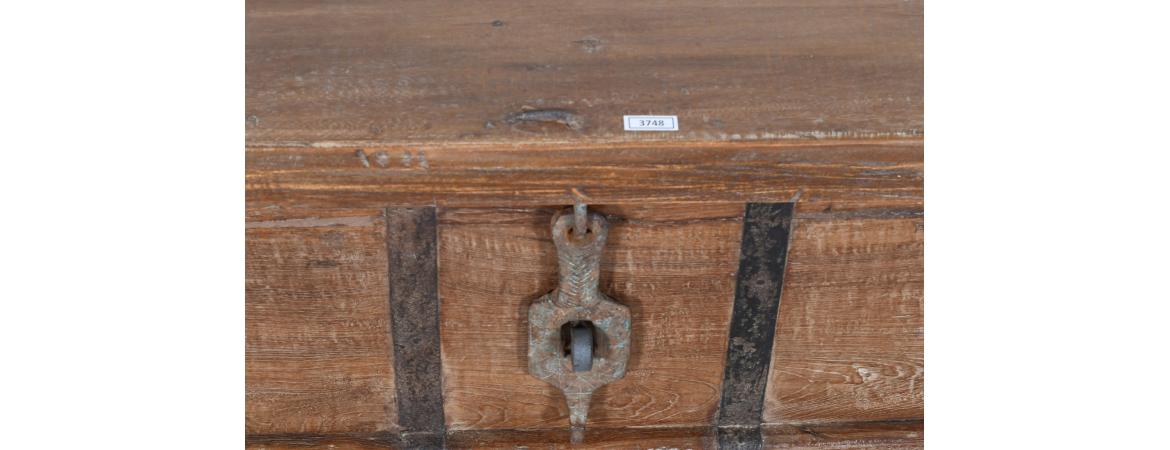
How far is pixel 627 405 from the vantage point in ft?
4.09

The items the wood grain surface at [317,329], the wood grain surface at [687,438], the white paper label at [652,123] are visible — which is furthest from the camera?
the wood grain surface at [687,438]

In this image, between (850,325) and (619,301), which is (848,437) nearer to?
(850,325)

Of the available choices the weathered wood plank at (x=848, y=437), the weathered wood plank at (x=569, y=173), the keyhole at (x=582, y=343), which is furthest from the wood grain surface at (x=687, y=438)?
the weathered wood plank at (x=569, y=173)

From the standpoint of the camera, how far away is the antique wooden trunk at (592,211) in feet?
3.08

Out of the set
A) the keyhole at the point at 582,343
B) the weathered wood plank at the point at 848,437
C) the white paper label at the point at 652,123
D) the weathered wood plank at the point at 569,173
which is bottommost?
the weathered wood plank at the point at 848,437

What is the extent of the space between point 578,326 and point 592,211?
0.56 ft

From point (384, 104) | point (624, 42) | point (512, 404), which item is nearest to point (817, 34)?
point (624, 42)

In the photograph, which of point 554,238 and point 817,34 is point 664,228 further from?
point 817,34

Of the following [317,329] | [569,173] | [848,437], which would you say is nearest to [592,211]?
[569,173]

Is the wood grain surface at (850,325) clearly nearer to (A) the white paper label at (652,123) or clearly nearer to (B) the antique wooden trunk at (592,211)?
(B) the antique wooden trunk at (592,211)

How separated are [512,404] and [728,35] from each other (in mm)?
512

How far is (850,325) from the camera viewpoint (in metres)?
1.17

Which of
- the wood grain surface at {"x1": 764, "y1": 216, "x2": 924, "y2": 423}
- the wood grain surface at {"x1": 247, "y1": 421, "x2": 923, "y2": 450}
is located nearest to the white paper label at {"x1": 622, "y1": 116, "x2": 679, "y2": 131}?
the wood grain surface at {"x1": 764, "y1": 216, "x2": 924, "y2": 423}

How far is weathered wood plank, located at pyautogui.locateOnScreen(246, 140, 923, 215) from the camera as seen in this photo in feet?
3.04
